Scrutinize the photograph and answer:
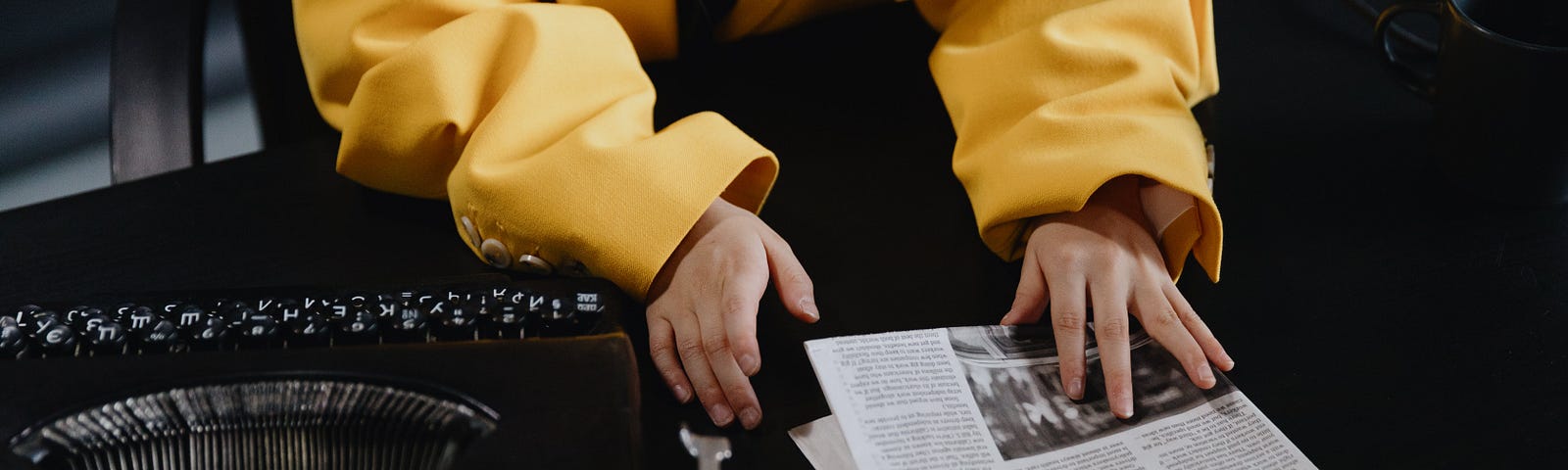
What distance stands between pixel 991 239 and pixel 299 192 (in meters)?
0.38

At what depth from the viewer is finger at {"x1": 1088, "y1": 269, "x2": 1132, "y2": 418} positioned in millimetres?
505

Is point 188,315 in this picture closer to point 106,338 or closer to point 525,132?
point 106,338

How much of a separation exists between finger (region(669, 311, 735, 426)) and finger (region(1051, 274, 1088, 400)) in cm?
15

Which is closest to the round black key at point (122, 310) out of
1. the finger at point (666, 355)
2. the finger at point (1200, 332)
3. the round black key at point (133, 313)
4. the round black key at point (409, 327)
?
the round black key at point (133, 313)

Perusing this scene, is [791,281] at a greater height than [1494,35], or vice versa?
[1494,35]

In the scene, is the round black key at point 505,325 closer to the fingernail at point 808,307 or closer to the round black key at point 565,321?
the round black key at point 565,321

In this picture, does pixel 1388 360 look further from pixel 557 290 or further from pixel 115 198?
pixel 115 198

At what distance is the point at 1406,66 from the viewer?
67 centimetres

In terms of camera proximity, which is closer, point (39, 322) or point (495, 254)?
point (39, 322)

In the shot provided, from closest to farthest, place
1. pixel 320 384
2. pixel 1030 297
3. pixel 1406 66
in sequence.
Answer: pixel 320 384 < pixel 1030 297 < pixel 1406 66

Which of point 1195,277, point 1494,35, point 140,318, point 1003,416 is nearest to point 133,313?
point 140,318

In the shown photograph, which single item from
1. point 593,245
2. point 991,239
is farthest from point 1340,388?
point 593,245

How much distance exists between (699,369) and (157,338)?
0.73 ft

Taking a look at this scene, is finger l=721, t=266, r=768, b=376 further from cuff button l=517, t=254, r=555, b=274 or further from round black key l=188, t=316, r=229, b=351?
round black key l=188, t=316, r=229, b=351
